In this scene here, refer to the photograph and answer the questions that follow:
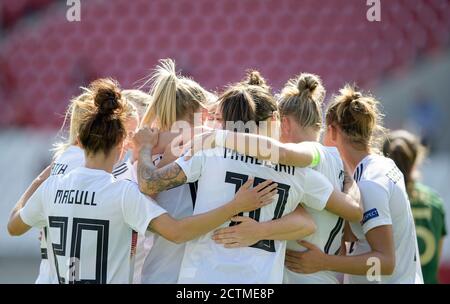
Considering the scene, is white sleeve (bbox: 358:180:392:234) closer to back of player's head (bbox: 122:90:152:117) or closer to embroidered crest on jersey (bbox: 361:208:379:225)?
embroidered crest on jersey (bbox: 361:208:379:225)

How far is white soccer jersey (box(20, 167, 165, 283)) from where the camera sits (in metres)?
3.39

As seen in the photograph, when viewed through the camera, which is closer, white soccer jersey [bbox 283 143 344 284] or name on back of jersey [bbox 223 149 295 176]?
name on back of jersey [bbox 223 149 295 176]

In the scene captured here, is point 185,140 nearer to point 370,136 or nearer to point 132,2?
point 370,136

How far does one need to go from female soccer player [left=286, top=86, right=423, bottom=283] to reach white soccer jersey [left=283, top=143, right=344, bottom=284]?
1.8 inches

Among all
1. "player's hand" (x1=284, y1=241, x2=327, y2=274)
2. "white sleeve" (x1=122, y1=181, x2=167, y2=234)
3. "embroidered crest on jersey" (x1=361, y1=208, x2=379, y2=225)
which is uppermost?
"white sleeve" (x1=122, y1=181, x2=167, y2=234)

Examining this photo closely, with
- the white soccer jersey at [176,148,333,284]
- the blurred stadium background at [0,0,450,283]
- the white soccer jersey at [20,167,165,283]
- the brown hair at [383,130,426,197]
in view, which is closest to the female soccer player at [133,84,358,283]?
the white soccer jersey at [176,148,333,284]

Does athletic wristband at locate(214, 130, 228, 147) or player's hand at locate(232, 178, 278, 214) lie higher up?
athletic wristband at locate(214, 130, 228, 147)

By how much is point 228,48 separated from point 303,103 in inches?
294

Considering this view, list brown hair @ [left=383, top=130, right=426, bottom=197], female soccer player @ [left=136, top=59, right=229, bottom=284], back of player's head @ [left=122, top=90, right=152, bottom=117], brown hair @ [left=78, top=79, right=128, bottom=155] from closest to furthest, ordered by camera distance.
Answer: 1. brown hair @ [left=78, top=79, right=128, bottom=155]
2. female soccer player @ [left=136, top=59, right=229, bottom=284]
3. back of player's head @ [left=122, top=90, right=152, bottom=117]
4. brown hair @ [left=383, top=130, right=426, bottom=197]

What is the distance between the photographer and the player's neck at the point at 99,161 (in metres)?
3.51

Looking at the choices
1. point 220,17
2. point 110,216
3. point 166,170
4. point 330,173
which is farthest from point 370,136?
point 220,17

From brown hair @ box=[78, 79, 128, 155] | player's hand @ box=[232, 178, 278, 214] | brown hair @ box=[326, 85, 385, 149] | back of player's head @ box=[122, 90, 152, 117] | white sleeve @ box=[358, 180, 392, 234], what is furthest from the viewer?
back of player's head @ box=[122, 90, 152, 117]

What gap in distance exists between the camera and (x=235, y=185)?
339 cm

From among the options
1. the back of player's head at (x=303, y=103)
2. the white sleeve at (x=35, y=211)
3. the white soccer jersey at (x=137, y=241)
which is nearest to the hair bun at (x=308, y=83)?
the back of player's head at (x=303, y=103)
